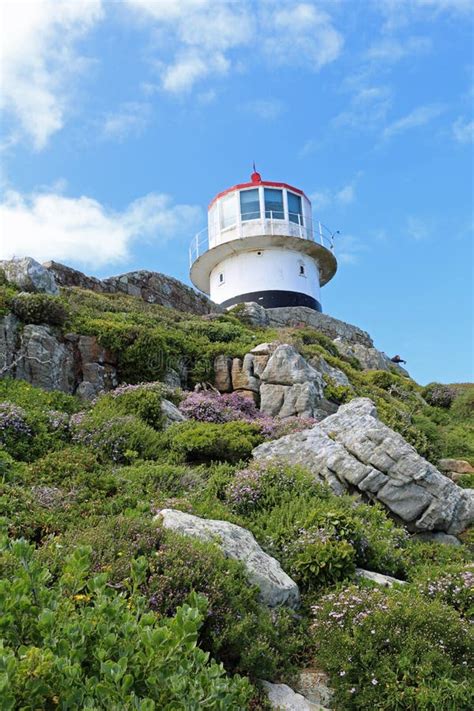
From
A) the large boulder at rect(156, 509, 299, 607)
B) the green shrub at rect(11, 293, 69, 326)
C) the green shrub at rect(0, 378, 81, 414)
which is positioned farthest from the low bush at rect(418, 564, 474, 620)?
the green shrub at rect(11, 293, 69, 326)

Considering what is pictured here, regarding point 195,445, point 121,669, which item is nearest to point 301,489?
point 195,445

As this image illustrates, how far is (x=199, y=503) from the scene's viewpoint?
307 inches

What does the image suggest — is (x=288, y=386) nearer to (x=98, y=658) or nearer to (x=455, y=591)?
(x=455, y=591)

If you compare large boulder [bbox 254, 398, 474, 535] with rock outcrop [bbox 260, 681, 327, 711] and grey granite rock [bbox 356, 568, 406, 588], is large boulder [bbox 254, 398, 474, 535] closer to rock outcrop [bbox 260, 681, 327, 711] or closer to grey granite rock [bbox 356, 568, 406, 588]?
grey granite rock [bbox 356, 568, 406, 588]

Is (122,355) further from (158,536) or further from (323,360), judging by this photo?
(158,536)

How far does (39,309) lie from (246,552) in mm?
8570

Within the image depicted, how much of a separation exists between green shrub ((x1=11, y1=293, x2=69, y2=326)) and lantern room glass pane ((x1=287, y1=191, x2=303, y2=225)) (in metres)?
19.1

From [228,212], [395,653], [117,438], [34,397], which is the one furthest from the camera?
[228,212]

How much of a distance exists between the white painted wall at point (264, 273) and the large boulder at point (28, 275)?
15405 millimetres

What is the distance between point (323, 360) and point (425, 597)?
1095 centimetres

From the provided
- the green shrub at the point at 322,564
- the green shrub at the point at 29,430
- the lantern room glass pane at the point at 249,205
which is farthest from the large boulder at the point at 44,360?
the lantern room glass pane at the point at 249,205

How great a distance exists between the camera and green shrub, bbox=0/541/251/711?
284cm

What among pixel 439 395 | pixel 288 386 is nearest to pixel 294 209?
pixel 439 395

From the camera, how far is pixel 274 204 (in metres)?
30.6
